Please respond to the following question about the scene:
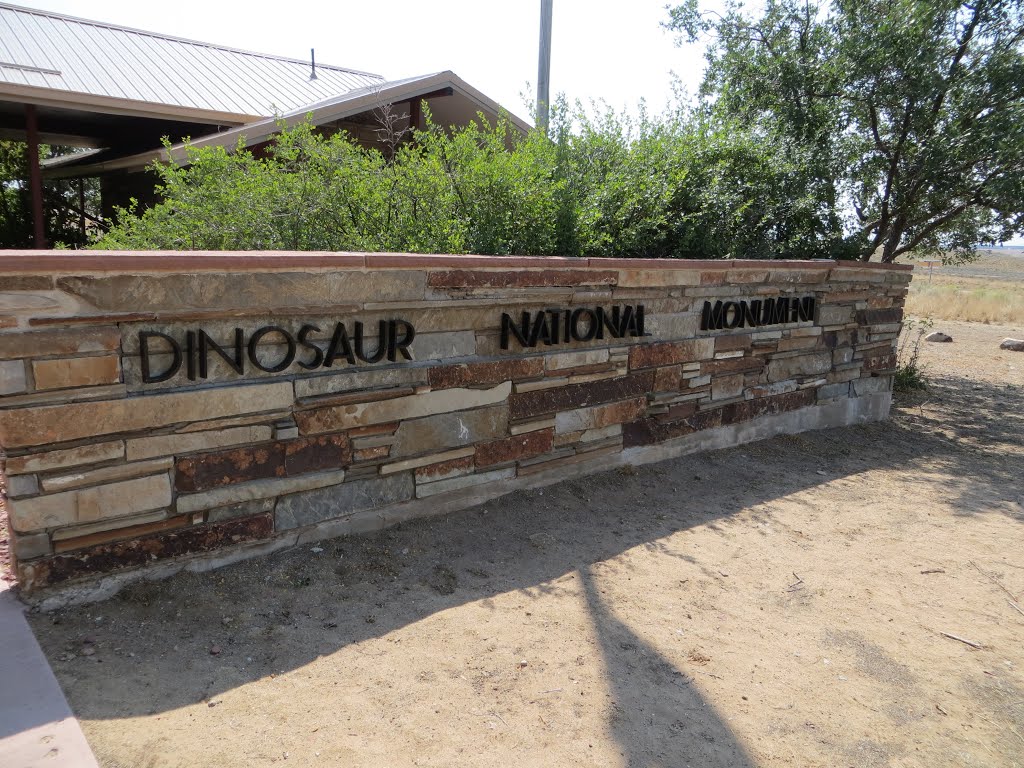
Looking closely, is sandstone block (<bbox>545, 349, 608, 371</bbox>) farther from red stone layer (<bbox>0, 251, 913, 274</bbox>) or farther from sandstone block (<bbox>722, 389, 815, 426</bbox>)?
sandstone block (<bbox>722, 389, 815, 426</bbox>)

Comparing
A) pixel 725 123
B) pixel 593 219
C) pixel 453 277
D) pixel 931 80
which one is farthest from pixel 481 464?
pixel 931 80

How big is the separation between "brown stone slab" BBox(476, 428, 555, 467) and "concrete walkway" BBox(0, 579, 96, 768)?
7.63 feet

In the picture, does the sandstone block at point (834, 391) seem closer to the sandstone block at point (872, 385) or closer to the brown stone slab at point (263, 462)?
the sandstone block at point (872, 385)

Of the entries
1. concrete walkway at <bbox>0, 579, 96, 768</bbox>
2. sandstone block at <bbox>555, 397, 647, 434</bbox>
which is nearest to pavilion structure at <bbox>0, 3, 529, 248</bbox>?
sandstone block at <bbox>555, 397, 647, 434</bbox>

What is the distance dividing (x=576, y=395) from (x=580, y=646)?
1913mm

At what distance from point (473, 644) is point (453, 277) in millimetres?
1871

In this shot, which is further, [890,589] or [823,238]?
[823,238]

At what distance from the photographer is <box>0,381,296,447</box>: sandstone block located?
2.85 m

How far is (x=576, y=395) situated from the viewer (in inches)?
189

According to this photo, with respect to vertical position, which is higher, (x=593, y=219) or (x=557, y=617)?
(x=593, y=219)

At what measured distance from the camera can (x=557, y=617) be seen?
3426 mm

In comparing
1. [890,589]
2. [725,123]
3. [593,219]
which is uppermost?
[725,123]

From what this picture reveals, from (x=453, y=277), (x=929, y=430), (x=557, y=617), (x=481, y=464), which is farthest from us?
(x=929, y=430)

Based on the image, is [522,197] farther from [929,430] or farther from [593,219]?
[929,430]
